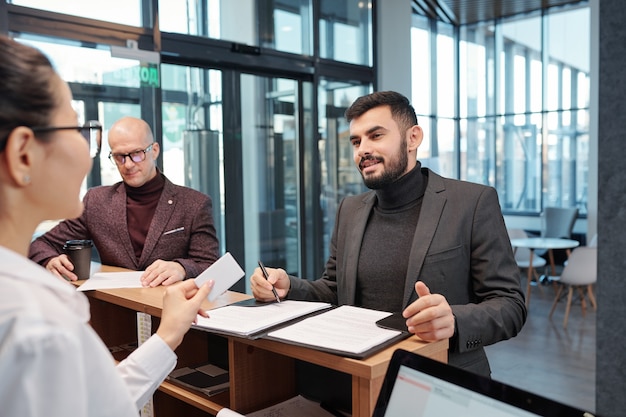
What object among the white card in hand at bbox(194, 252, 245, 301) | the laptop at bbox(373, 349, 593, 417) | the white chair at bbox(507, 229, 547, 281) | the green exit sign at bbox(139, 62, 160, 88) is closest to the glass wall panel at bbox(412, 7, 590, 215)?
the white chair at bbox(507, 229, 547, 281)

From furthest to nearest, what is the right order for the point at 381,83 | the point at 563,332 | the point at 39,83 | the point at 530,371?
the point at 381,83 → the point at 563,332 → the point at 530,371 → the point at 39,83

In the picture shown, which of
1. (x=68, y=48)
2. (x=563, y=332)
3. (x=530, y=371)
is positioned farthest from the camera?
(x=563, y=332)

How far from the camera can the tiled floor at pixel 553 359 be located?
4.34 meters

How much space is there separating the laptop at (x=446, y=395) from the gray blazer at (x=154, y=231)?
64.4 inches

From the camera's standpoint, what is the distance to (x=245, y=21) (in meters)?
5.41

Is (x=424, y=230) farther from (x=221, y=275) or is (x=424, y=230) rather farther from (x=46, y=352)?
(x=46, y=352)

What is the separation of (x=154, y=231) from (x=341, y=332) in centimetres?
152

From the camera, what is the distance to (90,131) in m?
1.02

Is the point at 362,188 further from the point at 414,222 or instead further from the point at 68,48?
the point at 414,222

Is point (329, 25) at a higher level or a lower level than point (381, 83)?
higher

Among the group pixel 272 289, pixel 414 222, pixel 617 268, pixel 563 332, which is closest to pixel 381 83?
pixel 563 332

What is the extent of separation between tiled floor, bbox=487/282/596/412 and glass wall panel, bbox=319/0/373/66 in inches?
130

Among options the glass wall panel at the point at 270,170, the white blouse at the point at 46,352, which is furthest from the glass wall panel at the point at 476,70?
the white blouse at the point at 46,352

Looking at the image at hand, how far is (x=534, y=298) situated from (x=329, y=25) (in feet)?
14.5
